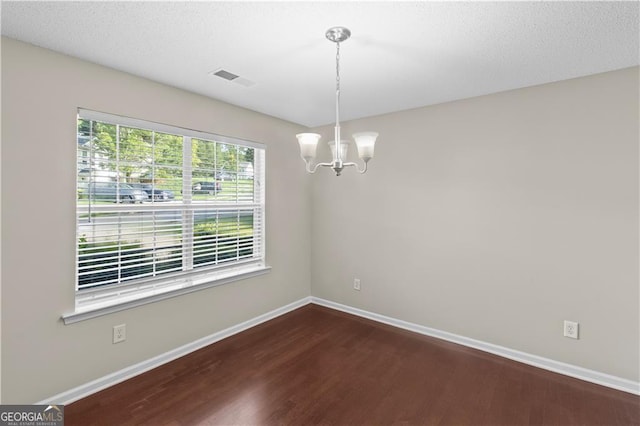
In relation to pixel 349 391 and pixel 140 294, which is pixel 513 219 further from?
pixel 140 294

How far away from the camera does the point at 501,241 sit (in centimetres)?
282

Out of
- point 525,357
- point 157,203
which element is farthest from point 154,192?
point 525,357

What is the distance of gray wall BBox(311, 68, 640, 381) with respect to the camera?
2336 mm

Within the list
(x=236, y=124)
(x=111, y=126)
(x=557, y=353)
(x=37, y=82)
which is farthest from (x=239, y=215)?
(x=557, y=353)

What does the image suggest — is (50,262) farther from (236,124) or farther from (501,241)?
(501,241)

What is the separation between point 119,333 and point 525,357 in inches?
136

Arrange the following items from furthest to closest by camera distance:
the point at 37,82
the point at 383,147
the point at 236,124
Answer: the point at 383,147 → the point at 236,124 → the point at 37,82

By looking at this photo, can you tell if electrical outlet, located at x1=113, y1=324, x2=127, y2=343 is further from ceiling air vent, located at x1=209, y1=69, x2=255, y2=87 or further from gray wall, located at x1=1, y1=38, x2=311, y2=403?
ceiling air vent, located at x1=209, y1=69, x2=255, y2=87

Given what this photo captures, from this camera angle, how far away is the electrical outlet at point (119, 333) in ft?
7.89

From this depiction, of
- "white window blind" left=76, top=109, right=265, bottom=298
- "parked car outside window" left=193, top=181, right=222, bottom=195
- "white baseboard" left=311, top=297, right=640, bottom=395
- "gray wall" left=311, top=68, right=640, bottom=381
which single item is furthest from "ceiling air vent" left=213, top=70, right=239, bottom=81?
"white baseboard" left=311, top=297, right=640, bottom=395

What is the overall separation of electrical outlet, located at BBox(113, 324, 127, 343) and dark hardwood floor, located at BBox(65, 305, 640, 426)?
0.34 meters

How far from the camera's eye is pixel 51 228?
2105 millimetres

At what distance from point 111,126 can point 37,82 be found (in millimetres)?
487

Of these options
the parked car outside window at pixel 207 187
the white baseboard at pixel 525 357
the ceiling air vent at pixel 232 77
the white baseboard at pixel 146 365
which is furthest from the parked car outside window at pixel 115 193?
the white baseboard at pixel 525 357
